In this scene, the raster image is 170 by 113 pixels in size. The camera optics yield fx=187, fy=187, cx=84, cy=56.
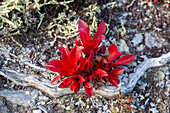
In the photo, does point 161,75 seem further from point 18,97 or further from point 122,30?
point 18,97

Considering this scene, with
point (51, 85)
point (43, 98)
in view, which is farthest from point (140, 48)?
point (43, 98)

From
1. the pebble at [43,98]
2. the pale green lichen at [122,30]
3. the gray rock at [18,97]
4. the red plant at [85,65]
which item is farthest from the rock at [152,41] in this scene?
the gray rock at [18,97]

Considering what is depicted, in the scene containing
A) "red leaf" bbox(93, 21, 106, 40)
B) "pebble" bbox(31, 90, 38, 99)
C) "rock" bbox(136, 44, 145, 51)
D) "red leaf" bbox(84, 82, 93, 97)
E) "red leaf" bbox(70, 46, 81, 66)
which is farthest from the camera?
"rock" bbox(136, 44, 145, 51)

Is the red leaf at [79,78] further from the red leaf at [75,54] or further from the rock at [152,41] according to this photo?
the rock at [152,41]

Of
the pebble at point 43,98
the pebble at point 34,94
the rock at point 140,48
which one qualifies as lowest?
the pebble at point 43,98

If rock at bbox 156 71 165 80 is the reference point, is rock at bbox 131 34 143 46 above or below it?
above

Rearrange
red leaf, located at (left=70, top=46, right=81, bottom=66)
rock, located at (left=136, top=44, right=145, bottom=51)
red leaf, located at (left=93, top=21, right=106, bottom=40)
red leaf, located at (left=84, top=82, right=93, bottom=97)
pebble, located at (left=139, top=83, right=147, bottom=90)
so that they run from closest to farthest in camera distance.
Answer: red leaf, located at (left=70, top=46, right=81, bottom=66) < red leaf, located at (left=84, top=82, right=93, bottom=97) < red leaf, located at (left=93, top=21, right=106, bottom=40) < pebble, located at (left=139, top=83, right=147, bottom=90) < rock, located at (left=136, top=44, right=145, bottom=51)

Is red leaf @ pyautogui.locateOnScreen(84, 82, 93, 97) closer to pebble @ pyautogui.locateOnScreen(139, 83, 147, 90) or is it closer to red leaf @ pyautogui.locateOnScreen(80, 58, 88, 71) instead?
red leaf @ pyautogui.locateOnScreen(80, 58, 88, 71)

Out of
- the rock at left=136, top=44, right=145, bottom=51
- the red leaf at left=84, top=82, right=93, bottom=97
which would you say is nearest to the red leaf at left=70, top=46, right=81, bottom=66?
the red leaf at left=84, top=82, right=93, bottom=97
